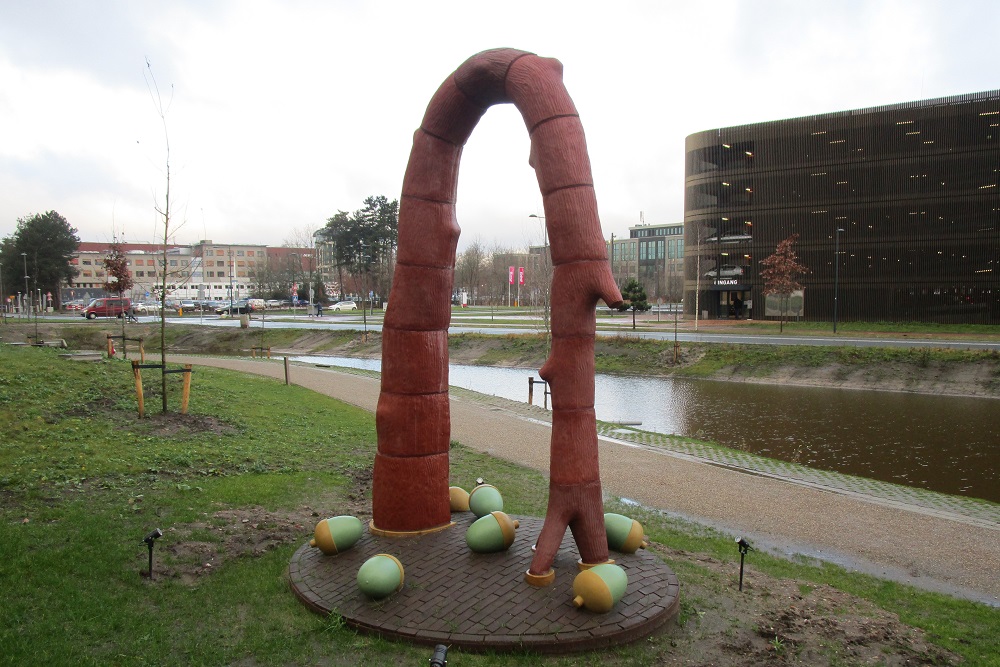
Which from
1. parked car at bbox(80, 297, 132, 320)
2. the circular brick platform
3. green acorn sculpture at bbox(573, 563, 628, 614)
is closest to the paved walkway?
the circular brick platform

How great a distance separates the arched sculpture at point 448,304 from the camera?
590 centimetres

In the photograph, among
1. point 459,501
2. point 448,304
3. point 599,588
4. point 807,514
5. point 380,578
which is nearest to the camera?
point 599,588

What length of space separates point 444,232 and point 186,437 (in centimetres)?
720

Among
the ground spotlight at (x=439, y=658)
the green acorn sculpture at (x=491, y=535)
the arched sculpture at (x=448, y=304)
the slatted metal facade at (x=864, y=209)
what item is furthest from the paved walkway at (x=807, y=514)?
the slatted metal facade at (x=864, y=209)

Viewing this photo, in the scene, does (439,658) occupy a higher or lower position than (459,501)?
higher

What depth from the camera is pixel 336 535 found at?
21.6 ft

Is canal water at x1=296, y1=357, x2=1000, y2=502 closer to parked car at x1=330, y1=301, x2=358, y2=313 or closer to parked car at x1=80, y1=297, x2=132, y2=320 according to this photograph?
parked car at x1=80, y1=297, x2=132, y2=320

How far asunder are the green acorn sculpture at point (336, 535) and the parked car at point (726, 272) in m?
51.1

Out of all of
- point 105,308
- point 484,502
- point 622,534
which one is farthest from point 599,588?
point 105,308

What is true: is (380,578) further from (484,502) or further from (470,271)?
(470,271)

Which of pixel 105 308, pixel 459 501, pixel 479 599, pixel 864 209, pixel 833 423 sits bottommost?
pixel 833 423

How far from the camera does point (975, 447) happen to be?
16.0m

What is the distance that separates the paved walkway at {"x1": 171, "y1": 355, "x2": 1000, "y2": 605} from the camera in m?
8.13

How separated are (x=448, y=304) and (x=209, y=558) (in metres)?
3.72
